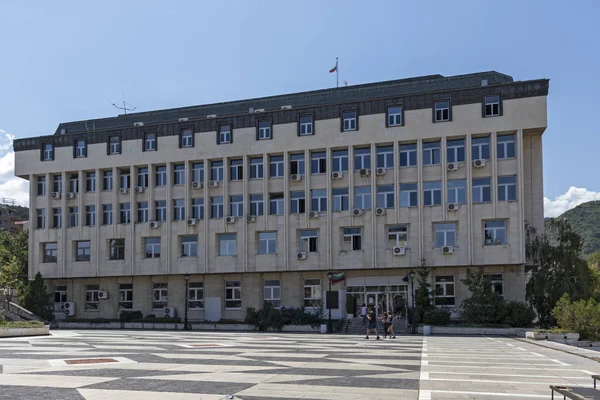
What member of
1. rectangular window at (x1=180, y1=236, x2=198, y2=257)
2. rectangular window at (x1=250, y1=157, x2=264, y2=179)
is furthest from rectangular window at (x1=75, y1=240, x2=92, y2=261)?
rectangular window at (x1=250, y1=157, x2=264, y2=179)

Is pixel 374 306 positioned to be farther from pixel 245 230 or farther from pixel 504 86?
pixel 504 86

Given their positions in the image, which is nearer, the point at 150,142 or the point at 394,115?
the point at 394,115

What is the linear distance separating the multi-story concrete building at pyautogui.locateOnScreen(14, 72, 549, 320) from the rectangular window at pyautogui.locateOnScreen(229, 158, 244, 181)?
0.27 feet

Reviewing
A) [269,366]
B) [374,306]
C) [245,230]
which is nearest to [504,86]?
[374,306]

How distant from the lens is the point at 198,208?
5081cm

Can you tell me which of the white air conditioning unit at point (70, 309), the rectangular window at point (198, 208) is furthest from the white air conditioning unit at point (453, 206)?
the white air conditioning unit at point (70, 309)

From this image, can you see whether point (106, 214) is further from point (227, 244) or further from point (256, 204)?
point (256, 204)

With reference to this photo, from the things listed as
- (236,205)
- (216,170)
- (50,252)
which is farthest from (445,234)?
(50,252)

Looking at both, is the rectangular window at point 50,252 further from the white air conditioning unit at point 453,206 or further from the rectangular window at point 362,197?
the white air conditioning unit at point 453,206

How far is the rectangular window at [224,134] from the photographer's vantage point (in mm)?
50000

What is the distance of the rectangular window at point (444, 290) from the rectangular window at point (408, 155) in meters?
7.84

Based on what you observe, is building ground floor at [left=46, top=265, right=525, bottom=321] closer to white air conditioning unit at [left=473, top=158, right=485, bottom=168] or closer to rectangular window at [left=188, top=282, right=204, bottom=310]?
rectangular window at [left=188, top=282, right=204, bottom=310]

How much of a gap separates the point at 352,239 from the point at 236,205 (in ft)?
30.1

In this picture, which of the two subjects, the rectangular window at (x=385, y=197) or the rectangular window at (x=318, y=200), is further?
the rectangular window at (x=318, y=200)
